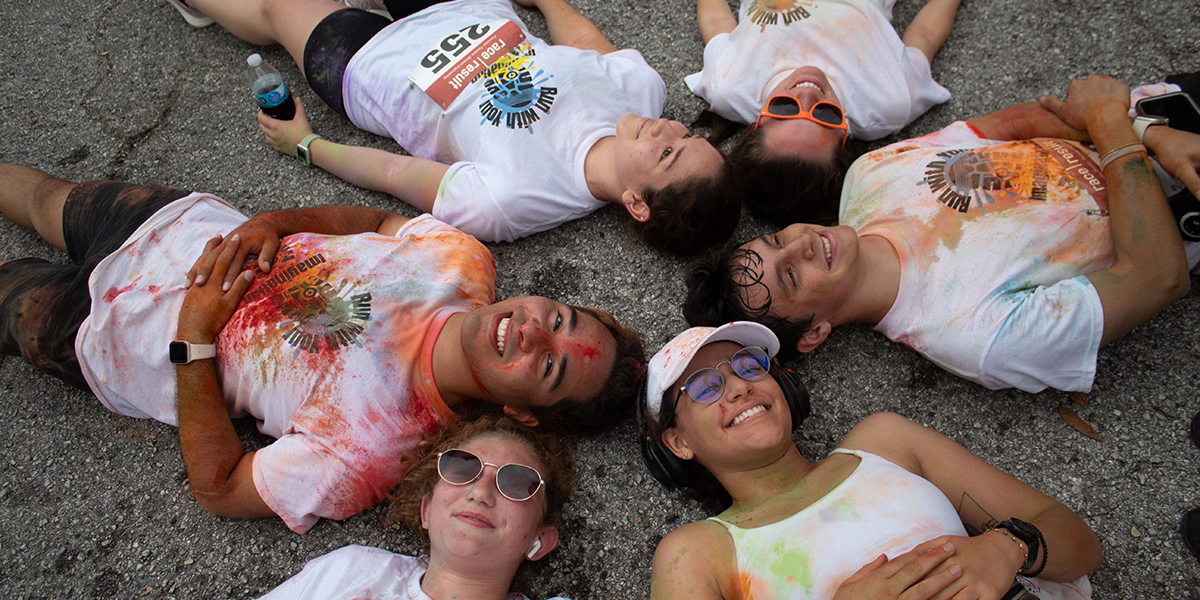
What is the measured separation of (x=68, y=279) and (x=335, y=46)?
177cm

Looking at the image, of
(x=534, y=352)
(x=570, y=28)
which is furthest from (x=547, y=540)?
(x=570, y=28)

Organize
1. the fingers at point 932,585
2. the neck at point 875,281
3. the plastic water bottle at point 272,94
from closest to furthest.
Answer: the fingers at point 932,585 < the neck at point 875,281 < the plastic water bottle at point 272,94

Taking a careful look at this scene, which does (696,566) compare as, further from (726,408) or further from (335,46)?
(335,46)

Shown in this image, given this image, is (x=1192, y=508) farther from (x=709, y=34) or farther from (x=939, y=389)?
(x=709, y=34)

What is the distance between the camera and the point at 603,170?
3355 millimetres

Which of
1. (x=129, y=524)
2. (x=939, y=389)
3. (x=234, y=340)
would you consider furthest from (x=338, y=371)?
(x=939, y=389)

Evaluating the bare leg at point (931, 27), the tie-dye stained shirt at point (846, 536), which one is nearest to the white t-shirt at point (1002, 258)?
the tie-dye stained shirt at point (846, 536)

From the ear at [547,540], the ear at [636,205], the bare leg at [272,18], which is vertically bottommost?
the ear at [547,540]

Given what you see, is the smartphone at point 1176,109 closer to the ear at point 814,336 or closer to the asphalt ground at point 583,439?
the asphalt ground at point 583,439

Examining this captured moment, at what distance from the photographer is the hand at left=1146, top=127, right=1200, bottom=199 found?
8.45ft

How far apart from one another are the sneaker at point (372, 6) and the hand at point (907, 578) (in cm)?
383

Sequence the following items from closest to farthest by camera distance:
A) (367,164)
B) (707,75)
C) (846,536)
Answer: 1. (846,536)
2. (367,164)
3. (707,75)

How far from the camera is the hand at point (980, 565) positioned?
6.56 ft

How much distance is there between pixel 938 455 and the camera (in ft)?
8.29
